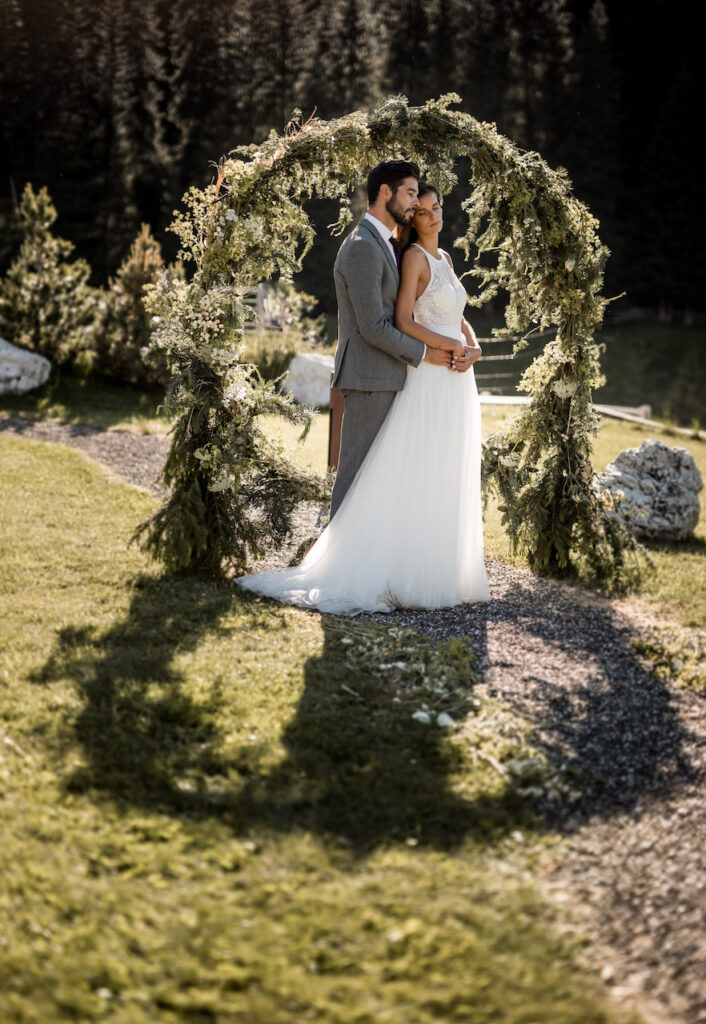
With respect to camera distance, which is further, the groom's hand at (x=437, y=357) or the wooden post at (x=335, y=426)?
the wooden post at (x=335, y=426)

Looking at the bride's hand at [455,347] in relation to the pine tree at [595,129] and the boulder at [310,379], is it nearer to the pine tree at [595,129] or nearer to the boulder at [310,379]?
the boulder at [310,379]

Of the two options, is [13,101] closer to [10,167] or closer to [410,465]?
[10,167]

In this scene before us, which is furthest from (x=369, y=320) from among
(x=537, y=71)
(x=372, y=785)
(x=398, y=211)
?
(x=537, y=71)

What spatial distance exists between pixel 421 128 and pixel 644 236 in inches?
1186

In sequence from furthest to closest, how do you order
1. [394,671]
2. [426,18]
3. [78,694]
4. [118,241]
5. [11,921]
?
[426,18] < [118,241] < [394,671] < [78,694] < [11,921]

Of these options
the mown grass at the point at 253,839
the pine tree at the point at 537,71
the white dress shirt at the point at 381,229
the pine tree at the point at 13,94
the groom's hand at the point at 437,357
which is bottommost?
the mown grass at the point at 253,839

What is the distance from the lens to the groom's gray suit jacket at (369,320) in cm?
542

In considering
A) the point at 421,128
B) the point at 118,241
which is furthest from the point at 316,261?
the point at 421,128

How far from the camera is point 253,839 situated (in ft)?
10.4

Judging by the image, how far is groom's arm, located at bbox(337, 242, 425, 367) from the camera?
5410 millimetres

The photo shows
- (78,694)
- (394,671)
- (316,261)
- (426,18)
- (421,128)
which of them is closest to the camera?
(78,694)

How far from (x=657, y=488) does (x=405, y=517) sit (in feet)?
10.3

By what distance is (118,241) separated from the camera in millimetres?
29906

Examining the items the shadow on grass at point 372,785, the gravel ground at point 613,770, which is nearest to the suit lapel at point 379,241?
the gravel ground at point 613,770
